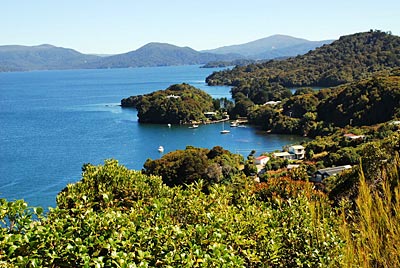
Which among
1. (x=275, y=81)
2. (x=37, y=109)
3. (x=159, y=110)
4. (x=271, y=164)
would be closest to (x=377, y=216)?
(x=271, y=164)

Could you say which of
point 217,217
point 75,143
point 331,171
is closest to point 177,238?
point 217,217

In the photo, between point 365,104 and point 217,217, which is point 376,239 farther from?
point 365,104

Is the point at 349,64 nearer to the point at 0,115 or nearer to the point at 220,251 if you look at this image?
the point at 0,115

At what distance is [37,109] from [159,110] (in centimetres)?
2508

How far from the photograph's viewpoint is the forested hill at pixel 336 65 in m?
80.1

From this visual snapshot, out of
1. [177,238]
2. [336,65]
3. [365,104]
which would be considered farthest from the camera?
[336,65]

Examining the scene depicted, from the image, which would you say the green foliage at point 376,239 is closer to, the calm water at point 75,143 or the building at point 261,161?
Result: the calm water at point 75,143

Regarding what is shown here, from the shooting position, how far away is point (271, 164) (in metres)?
29.0

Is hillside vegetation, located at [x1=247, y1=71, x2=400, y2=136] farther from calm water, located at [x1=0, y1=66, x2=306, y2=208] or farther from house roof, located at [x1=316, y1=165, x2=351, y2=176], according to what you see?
house roof, located at [x1=316, y1=165, x2=351, y2=176]

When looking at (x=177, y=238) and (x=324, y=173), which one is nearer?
(x=177, y=238)

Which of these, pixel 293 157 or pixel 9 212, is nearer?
pixel 9 212

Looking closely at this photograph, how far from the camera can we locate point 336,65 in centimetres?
8750

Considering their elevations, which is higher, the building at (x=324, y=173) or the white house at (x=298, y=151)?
the building at (x=324, y=173)

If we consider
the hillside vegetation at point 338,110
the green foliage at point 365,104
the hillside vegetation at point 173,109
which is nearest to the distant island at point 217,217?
the green foliage at point 365,104
